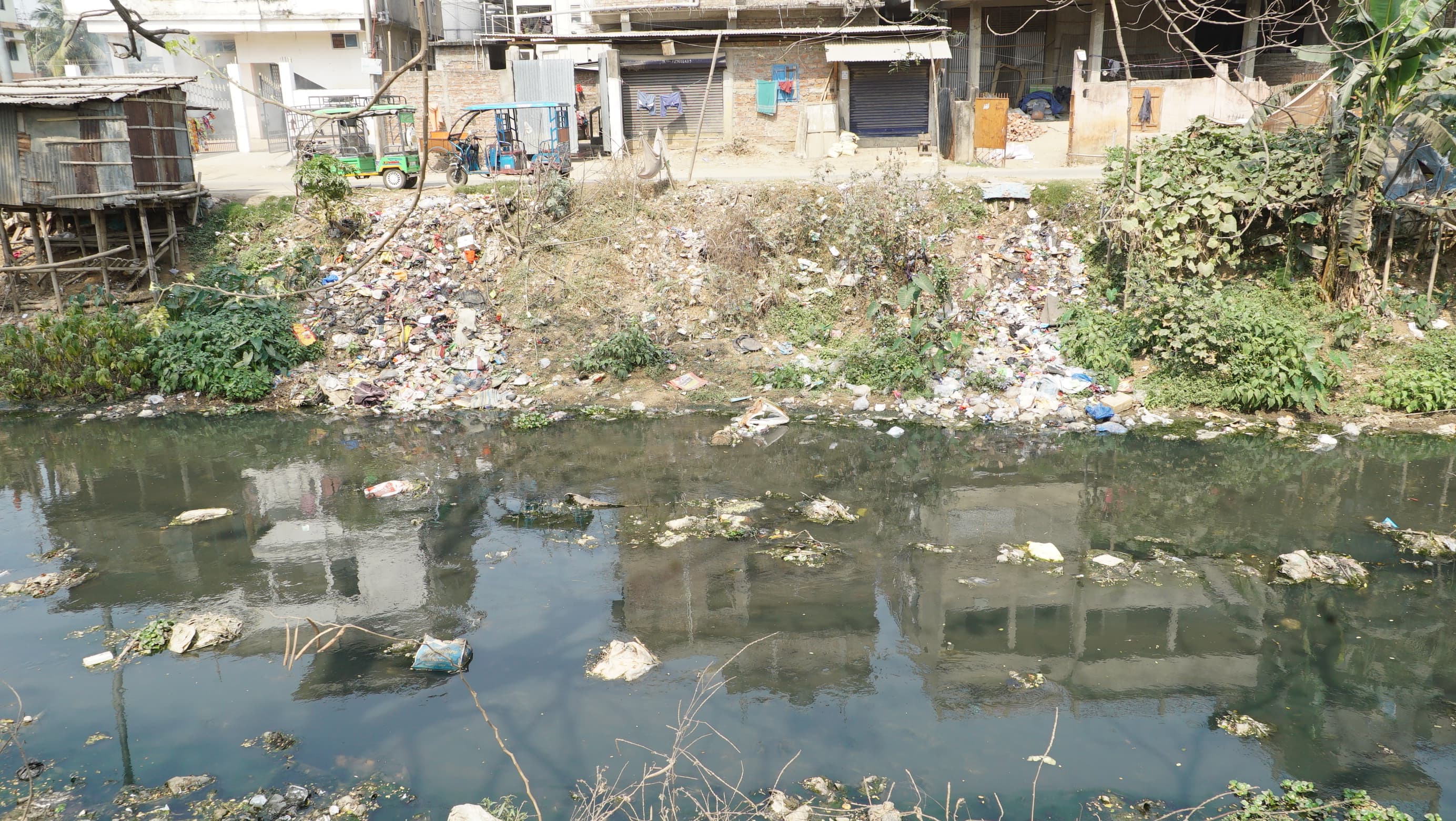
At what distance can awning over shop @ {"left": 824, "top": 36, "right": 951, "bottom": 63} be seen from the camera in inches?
613

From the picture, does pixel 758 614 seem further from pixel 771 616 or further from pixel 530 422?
pixel 530 422

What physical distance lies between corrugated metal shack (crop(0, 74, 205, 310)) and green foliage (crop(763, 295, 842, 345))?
7336 mm

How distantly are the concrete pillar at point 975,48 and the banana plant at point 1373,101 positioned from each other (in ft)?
23.2

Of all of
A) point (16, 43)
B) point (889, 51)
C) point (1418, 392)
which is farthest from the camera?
point (16, 43)

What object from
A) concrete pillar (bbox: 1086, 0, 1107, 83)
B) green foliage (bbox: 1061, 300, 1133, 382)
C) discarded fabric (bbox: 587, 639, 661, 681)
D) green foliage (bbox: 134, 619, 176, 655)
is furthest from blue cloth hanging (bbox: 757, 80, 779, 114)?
green foliage (bbox: 134, 619, 176, 655)

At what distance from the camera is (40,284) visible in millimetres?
11797

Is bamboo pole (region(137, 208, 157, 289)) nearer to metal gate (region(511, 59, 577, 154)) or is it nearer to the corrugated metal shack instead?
the corrugated metal shack

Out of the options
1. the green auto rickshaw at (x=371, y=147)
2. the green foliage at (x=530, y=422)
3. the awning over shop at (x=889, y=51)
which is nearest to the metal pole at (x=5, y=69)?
the green auto rickshaw at (x=371, y=147)

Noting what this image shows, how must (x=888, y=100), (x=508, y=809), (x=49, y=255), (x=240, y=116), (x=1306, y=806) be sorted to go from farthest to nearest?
(x=240, y=116) → (x=888, y=100) → (x=49, y=255) → (x=508, y=809) → (x=1306, y=806)

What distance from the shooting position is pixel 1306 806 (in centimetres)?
403

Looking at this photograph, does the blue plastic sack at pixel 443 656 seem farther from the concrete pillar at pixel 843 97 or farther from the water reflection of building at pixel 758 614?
the concrete pillar at pixel 843 97

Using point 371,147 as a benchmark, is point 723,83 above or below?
above

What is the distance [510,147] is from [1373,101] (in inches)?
420

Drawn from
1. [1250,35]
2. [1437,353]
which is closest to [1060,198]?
[1437,353]
